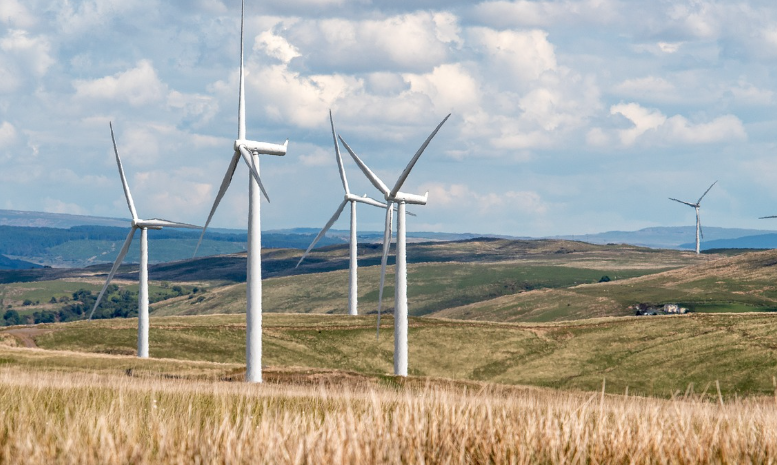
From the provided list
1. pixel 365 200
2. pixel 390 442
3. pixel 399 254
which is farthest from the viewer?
pixel 365 200

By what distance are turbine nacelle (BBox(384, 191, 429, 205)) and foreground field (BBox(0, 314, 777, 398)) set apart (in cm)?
1809

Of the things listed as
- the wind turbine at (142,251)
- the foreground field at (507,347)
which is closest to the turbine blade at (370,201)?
the foreground field at (507,347)

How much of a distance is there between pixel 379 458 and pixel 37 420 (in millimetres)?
5874

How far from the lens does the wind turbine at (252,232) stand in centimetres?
6806

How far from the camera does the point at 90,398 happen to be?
19.2m

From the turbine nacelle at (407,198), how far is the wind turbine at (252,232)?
13540 millimetres

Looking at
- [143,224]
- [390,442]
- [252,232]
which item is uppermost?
[143,224]

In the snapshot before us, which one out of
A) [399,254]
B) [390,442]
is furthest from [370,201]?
[390,442]

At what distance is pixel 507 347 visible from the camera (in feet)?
376

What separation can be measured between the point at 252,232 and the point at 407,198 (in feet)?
69.6

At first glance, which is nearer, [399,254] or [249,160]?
[249,160]

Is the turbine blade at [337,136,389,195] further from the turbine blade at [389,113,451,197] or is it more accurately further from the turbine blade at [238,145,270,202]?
the turbine blade at [238,145,270,202]

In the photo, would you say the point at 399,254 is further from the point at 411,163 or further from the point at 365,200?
the point at 365,200

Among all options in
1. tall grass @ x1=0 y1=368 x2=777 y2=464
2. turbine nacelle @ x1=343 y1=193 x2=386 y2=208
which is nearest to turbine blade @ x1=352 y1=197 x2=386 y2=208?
turbine nacelle @ x1=343 y1=193 x2=386 y2=208
